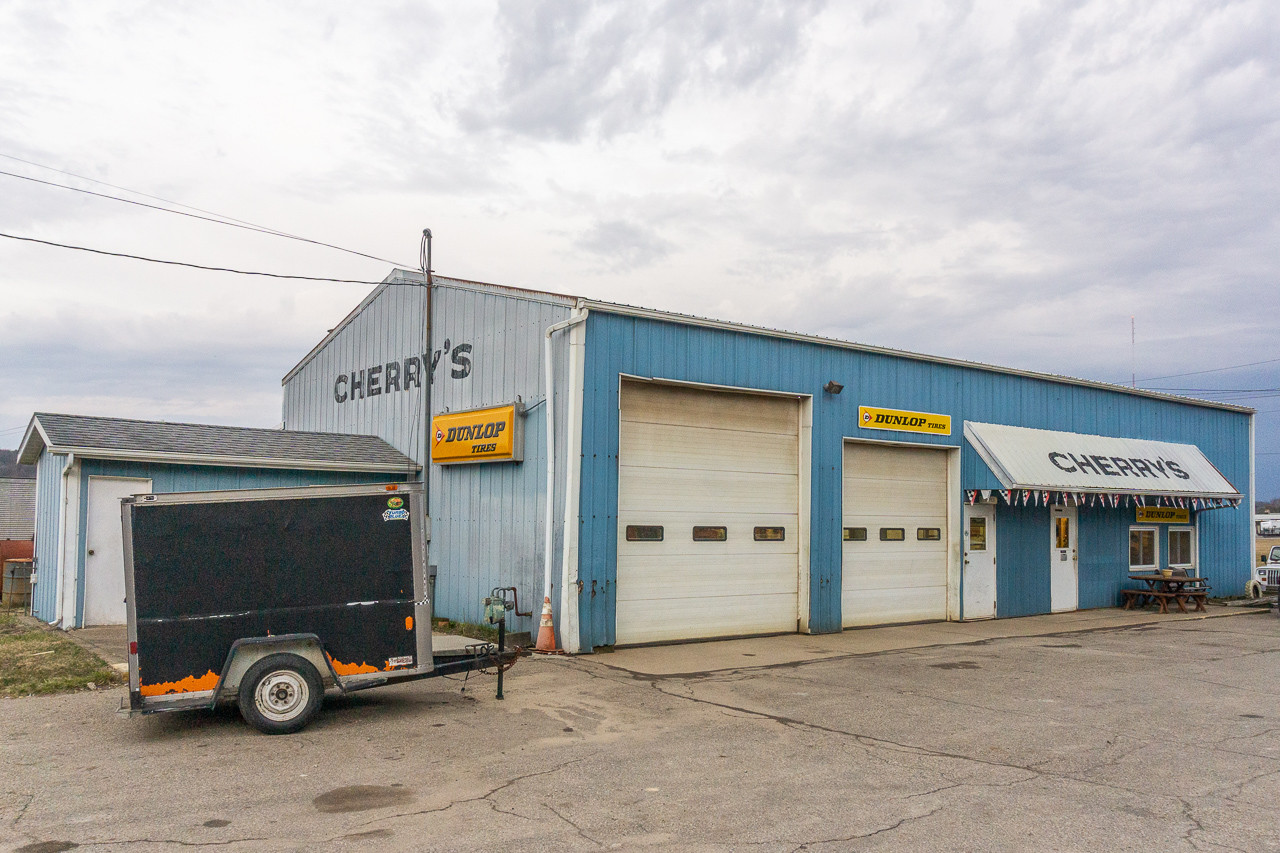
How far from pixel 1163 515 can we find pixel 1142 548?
1.13m

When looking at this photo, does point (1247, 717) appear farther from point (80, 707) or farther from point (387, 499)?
point (80, 707)

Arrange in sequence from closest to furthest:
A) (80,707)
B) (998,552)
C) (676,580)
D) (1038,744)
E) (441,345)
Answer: (1038,744) < (80,707) < (676,580) < (441,345) < (998,552)

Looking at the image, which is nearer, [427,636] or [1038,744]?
[1038,744]

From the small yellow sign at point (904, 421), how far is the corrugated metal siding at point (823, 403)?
13 centimetres

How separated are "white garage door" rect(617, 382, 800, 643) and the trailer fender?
229 inches

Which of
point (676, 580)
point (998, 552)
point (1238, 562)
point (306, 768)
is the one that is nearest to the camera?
point (306, 768)

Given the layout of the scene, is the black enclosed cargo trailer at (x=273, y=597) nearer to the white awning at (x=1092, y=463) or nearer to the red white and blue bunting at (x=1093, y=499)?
the red white and blue bunting at (x=1093, y=499)

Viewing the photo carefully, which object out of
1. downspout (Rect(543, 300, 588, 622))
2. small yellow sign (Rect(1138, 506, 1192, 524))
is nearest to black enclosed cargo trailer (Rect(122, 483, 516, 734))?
downspout (Rect(543, 300, 588, 622))

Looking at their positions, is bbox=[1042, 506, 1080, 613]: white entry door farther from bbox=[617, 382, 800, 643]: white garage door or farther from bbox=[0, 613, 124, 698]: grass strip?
bbox=[0, 613, 124, 698]: grass strip

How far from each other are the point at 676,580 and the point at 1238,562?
61.4 feet

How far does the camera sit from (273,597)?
8.43 m

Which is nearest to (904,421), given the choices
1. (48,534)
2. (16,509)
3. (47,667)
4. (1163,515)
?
(1163,515)

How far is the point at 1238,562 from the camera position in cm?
2512

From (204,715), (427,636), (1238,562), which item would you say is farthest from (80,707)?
(1238,562)
